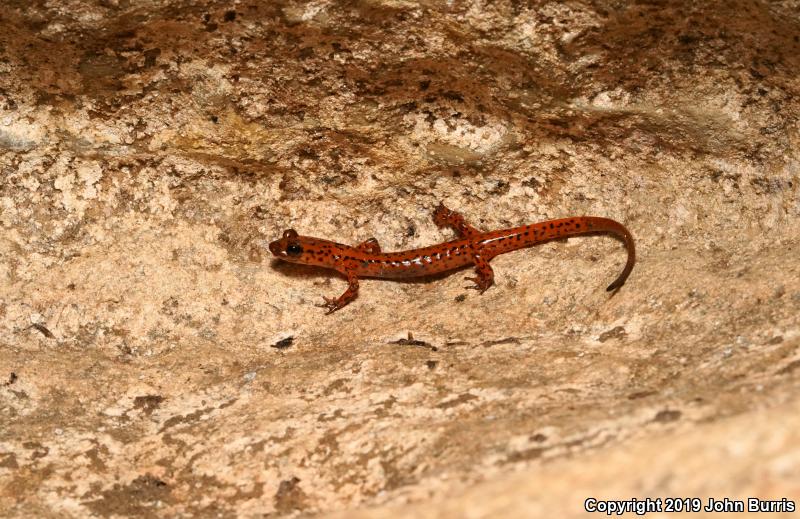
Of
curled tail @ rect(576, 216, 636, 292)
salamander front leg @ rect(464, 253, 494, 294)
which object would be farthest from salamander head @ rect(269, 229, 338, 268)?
curled tail @ rect(576, 216, 636, 292)

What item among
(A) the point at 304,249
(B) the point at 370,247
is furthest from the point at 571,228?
(A) the point at 304,249

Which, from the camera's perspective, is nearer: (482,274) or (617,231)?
(617,231)

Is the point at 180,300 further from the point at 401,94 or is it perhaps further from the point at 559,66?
the point at 559,66

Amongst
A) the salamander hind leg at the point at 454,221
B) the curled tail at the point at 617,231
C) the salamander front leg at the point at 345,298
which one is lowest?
the salamander front leg at the point at 345,298

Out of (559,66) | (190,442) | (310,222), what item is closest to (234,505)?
(190,442)

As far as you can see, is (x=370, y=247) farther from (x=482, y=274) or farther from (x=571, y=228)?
(x=571, y=228)

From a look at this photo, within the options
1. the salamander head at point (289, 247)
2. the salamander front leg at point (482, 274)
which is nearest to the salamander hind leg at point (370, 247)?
the salamander head at point (289, 247)

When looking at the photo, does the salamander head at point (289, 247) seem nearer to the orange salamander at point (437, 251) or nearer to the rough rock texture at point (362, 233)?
the orange salamander at point (437, 251)
